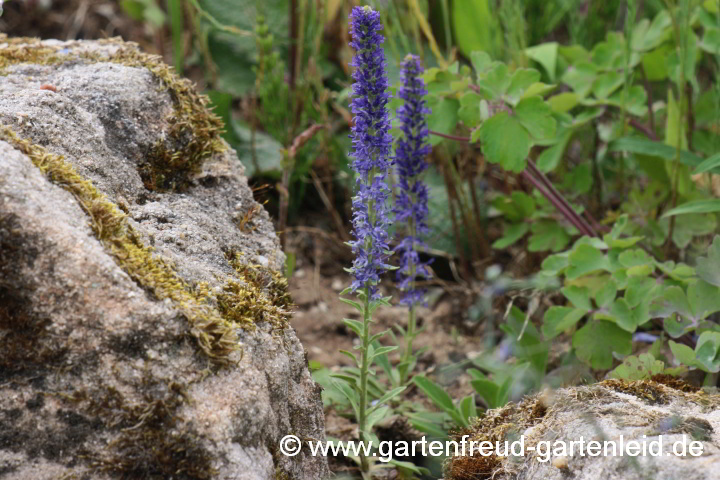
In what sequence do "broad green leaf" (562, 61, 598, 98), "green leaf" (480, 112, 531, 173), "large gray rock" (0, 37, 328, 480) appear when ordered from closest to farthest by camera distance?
A: "large gray rock" (0, 37, 328, 480)
"green leaf" (480, 112, 531, 173)
"broad green leaf" (562, 61, 598, 98)

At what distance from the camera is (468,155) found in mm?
3270

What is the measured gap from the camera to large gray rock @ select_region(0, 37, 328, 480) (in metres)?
1.54

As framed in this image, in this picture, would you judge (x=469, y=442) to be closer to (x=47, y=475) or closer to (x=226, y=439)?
(x=226, y=439)

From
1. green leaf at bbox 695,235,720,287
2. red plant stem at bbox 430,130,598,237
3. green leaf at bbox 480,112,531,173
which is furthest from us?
red plant stem at bbox 430,130,598,237

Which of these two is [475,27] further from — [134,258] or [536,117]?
[134,258]

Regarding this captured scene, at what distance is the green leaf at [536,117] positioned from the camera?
2502mm

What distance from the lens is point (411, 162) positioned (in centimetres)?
245

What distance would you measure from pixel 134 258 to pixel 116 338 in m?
0.20

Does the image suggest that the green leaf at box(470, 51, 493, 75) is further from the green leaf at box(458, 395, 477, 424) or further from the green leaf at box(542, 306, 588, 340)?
the green leaf at box(458, 395, 477, 424)

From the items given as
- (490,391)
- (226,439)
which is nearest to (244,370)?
(226,439)

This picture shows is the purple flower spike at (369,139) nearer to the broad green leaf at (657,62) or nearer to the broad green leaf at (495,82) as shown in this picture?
the broad green leaf at (495,82)

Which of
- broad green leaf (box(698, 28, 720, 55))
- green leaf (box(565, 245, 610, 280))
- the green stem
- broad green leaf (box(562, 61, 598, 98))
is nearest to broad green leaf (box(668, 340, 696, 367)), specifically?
green leaf (box(565, 245, 610, 280))
